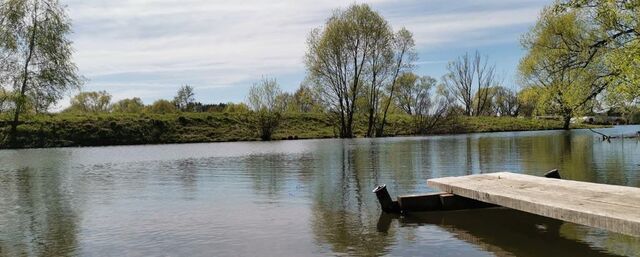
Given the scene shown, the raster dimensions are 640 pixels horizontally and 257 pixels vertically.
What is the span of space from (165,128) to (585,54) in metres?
45.4

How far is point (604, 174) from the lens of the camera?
56.5 feet

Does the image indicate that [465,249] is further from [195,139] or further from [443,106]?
[443,106]

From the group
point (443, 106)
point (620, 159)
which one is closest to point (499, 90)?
point (443, 106)

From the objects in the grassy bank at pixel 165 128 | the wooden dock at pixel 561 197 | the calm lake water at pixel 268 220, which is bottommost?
the calm lake water at pixel 268 220

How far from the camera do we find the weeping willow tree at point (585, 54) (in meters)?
17.1

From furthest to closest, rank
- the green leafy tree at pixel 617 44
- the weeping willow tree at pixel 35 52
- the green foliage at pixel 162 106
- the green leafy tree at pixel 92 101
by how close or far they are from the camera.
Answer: the green leafy tree at pixel 92 101 → the green foliage at pixel 162 106 → the weeping willow tree at pixel 35 52 → the green leafy tree at pixel 617 44

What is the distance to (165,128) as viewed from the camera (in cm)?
5991

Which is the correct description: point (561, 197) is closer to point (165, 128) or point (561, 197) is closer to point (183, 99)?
point (165, 128)

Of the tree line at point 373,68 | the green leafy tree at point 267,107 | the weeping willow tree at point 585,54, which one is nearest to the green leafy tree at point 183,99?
the tree line at point 373,68

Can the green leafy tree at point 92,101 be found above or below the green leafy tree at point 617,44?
above

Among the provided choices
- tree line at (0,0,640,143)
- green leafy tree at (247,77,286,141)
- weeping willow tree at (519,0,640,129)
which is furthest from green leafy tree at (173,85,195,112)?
weeping willow tree at (519,0,640,129)

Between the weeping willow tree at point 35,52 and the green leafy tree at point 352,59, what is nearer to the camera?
the weeping willow tree at point 35,52

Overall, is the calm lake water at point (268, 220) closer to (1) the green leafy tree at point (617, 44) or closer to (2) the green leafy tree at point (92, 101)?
(1) the green leafy tree at point (617, 44)

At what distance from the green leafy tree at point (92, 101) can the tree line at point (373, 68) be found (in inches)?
969
